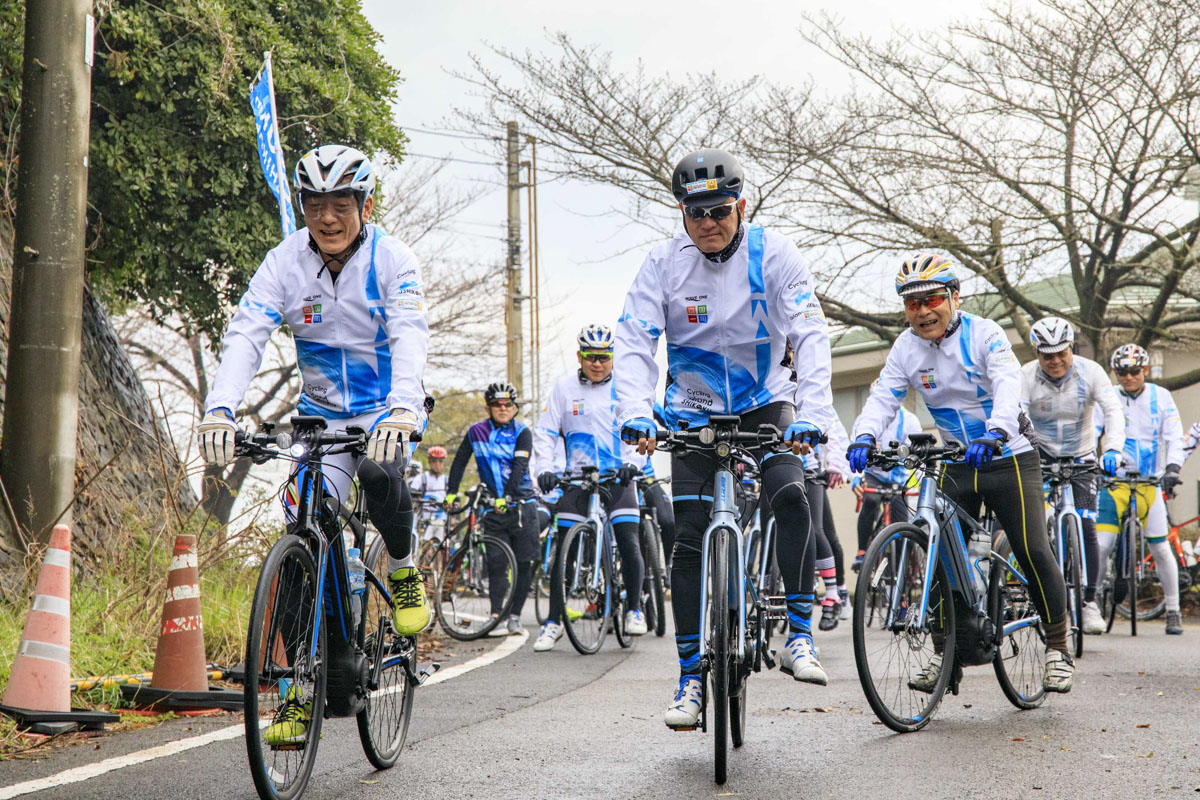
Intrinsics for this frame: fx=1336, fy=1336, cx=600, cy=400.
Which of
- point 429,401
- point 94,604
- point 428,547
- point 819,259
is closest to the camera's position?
point 429,401

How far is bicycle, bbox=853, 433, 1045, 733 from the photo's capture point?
5.52m

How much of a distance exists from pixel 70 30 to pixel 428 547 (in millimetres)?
5454

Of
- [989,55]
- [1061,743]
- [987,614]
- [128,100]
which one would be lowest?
[1061,743]

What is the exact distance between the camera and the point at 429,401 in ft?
16.1

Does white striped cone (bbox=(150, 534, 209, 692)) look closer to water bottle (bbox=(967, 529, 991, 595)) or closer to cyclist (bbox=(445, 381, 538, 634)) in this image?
water bottle (bbox=(967, 529, 991, 595))

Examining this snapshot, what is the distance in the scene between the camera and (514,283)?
27469 mm

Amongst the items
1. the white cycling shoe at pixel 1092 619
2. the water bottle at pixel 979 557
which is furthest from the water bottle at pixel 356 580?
the white cycling shoe at pixel 1092 619

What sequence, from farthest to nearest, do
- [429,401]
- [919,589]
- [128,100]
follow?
[128,100] → [919,589] → [429,401]

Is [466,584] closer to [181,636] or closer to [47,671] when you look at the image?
[181,636]

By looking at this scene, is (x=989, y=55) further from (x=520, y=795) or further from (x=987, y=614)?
(x=520, y=795)

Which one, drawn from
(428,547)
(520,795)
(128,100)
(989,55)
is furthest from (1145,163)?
(520,795)

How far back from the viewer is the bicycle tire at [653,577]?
35.0 feet

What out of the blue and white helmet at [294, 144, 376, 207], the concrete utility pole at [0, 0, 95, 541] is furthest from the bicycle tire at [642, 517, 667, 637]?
the blue and white helmet at [294, 144, 376, 207]

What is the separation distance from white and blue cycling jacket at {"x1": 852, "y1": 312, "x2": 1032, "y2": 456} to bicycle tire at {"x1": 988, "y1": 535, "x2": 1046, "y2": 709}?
2.02 ft
